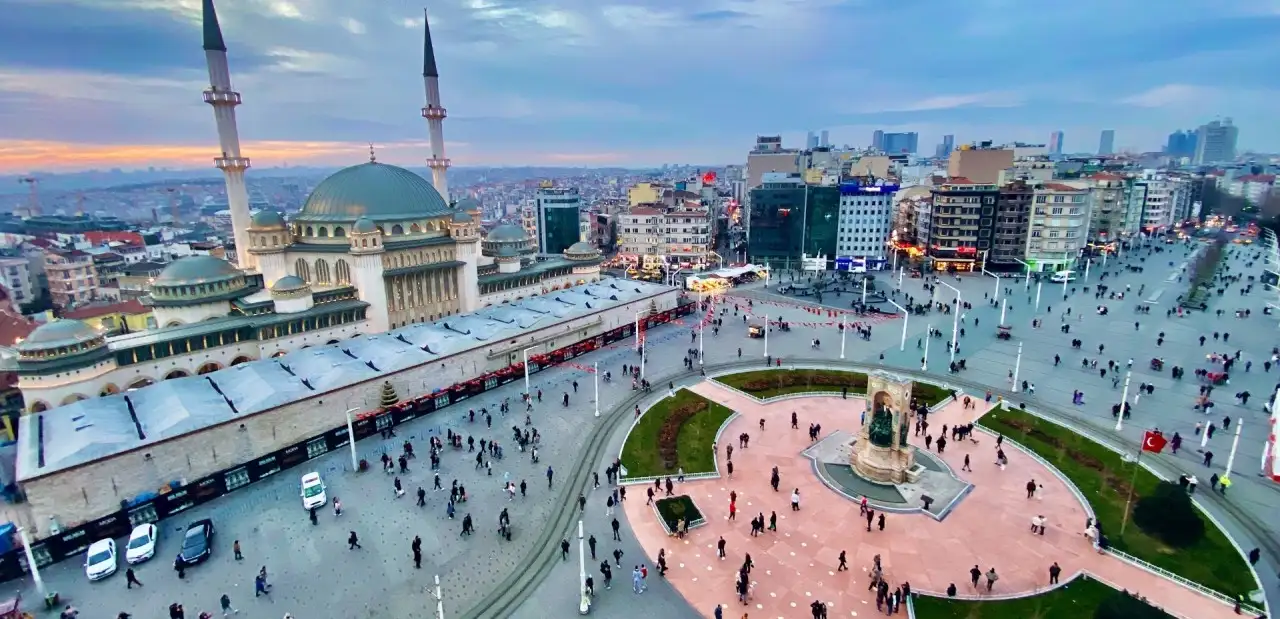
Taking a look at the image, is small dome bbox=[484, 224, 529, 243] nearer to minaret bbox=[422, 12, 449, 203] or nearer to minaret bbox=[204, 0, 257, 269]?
minaret bbox=[422, 12, 449, 203]

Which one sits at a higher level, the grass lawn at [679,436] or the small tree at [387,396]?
the small tree at [387,396]

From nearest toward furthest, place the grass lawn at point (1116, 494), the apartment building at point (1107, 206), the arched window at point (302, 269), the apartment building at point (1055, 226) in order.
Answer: the grass lawn at point (1116, 494)
the arched window at point (302, 269)
the apartment building at point (1055, 226)
the apartment building at point (1107, 206)

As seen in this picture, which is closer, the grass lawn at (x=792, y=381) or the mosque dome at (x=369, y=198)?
the grass lawn at (x=792, y=381)

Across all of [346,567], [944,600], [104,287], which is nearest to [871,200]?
[944,600]

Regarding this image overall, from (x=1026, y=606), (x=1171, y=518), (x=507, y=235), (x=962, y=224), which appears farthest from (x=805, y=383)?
(x=962, y=224)

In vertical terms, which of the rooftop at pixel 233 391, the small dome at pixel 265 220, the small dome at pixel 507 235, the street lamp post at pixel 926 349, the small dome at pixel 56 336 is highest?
the small dome at pixel 265 220

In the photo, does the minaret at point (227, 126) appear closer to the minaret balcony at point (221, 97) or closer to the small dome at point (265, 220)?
the minaret balcony at point (221, 97)

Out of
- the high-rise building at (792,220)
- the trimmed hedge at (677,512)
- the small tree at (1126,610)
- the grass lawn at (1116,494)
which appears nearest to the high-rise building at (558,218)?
the high-rise building at (792,220)

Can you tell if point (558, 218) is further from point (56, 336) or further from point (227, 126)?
point (56, 336)

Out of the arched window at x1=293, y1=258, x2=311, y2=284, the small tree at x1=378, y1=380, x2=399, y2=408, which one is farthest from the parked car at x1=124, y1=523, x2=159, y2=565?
the arched window at x1=293, y1=258, x2=311, y2=284
